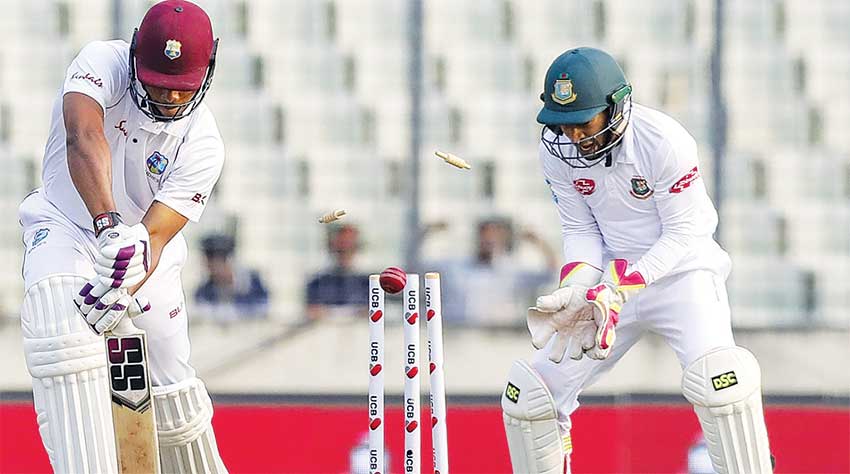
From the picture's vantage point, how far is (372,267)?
671cm

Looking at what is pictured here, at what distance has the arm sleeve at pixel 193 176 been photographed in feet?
13.2

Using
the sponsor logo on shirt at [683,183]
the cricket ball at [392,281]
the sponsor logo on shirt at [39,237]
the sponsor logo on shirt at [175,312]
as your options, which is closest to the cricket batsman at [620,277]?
the sponsor logo on shirt at [683,183]

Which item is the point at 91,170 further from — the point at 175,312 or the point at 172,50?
the point at 175,312

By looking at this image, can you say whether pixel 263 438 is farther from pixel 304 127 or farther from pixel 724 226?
pixel 724 226

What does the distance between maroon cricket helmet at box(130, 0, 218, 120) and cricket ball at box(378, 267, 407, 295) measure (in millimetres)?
691

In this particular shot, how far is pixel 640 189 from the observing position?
4273 mm

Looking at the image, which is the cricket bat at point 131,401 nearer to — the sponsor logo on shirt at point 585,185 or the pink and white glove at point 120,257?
the pink and white glove at point 120,257

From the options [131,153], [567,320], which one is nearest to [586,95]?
[567,320]

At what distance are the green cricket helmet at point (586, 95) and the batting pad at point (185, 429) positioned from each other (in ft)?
4.09

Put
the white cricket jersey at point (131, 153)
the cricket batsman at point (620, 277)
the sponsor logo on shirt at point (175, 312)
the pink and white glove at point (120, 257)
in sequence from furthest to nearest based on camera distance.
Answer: the sponsor logo on shirt at point (175, 312) → the cricket batsman at point (620, 277) → the white cricket jersey at point (131, 153) → the pink and white glove at point (120, 257)

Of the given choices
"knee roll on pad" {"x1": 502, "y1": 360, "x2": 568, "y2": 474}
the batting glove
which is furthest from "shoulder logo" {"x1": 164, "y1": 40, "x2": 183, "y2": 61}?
"knee roll on pad" {"x1": 502, "y1": 360, "x2": 568, "y2": 474}

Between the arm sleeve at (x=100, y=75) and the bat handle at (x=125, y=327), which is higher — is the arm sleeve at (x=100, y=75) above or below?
above

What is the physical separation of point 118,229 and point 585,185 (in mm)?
1366

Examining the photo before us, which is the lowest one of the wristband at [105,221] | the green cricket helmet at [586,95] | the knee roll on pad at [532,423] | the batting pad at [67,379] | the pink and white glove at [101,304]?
the knee roll on pad at [532,423]
